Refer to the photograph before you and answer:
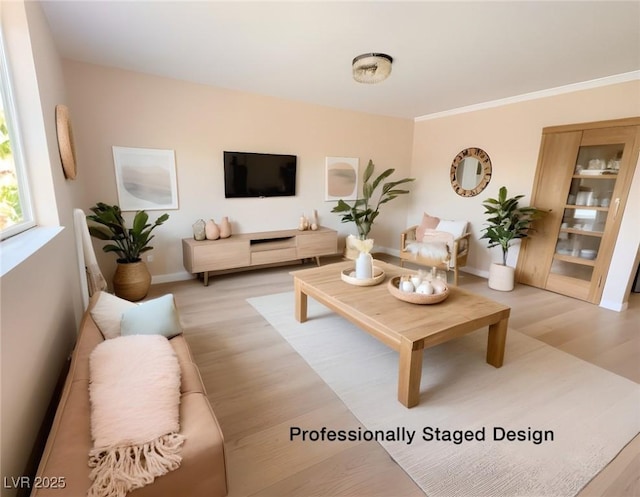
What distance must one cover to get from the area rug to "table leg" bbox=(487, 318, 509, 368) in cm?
7

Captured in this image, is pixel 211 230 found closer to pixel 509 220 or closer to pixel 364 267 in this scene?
pixel 364 267

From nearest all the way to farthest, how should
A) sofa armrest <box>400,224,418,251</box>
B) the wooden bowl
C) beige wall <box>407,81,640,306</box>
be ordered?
the wooden bowl → beige wall <box>407,81,640,306</box> → sofa armrest <box>400,224,418,251</box>

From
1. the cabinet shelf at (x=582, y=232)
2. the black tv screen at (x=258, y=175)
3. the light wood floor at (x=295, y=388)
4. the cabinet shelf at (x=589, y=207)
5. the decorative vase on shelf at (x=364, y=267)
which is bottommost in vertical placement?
the light wood floor at (x=295, y=388)

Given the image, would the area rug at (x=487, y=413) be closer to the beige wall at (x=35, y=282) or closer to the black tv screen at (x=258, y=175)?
the beige wall at (x=35, y=282)

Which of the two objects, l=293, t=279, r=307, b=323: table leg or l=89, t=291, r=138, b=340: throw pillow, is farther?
l=293, t=279, r=307, b=323: table leg

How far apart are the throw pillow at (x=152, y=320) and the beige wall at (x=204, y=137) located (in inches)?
85.8

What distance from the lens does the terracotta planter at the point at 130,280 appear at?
321cm

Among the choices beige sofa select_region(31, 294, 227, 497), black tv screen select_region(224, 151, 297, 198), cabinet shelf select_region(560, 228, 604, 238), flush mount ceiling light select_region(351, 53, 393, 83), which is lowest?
beige sofa select_region(31, 294, 227, 497)

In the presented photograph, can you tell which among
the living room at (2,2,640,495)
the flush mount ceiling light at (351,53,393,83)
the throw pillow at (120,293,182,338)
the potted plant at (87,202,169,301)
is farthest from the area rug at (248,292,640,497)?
the flush mount ceiling light at (351,53,393,83)

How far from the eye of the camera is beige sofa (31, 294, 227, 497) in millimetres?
894

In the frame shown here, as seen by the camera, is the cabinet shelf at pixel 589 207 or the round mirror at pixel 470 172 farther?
the round mirror at pixel 470 172

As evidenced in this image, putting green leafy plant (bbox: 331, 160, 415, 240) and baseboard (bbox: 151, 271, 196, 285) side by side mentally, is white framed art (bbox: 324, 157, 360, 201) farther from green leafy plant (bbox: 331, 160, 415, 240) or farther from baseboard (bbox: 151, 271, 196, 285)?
baseboard (bbox: 151, 271, 196, 285)

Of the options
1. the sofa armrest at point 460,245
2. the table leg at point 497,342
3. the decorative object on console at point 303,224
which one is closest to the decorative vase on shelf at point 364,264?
the table leg at point 497,342

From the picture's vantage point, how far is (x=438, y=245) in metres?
4.01
